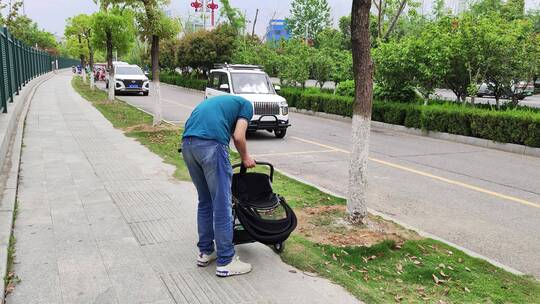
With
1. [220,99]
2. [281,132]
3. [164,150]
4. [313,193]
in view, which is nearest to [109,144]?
[164,150]

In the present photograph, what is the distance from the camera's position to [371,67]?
5.34m

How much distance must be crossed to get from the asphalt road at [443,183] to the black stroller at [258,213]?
2.18 metres

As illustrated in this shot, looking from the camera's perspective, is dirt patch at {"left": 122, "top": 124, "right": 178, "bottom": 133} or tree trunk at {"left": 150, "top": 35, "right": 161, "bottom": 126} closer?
dirt patch at {"left": 122, "top": 124, "right": 178, "bottom": 133}

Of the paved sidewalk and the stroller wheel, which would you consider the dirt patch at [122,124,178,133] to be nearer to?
the paved sidewalk

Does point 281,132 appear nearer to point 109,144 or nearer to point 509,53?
point 109,144

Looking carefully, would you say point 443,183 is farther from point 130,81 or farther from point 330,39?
point 330,39

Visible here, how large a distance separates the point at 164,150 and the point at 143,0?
5780mm

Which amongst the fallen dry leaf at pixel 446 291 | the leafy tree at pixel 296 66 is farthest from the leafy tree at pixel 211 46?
the fallen dry leaf at pixel 446 291

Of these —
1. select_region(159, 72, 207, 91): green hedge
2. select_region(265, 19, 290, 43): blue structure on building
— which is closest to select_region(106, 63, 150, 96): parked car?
select_region(159, 72, 207, 91): green hedge

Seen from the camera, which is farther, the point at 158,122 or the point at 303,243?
the point at 158,122

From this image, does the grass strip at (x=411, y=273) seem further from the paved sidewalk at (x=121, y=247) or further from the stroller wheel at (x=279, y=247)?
the paved sidewalk at (x=121, y=247)

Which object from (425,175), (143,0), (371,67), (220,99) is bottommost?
(425,175)

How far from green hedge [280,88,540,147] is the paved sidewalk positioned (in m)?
8.63

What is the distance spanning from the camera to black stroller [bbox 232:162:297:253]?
167 inches
